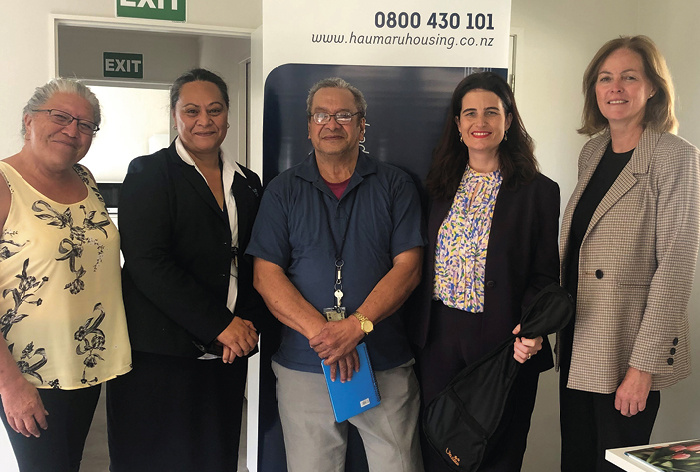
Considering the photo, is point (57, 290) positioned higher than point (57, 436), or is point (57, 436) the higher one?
point (57, 290)

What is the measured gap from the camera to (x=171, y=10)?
3225 mm

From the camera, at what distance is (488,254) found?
1.87 m

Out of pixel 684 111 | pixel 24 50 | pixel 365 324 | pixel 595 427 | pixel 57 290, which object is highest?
pixel 24 50

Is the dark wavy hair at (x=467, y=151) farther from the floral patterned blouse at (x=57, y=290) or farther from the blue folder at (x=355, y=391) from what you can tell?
the floral patterned blouse at (x=57, y=290)

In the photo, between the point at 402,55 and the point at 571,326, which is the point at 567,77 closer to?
the point at 402,55

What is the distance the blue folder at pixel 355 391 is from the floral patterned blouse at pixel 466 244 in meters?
0.34

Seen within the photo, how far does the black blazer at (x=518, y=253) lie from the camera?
186 centimetres

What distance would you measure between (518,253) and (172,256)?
113cm

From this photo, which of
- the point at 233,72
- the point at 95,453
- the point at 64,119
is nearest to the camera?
the point at 64,119

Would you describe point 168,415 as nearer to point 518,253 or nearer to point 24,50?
point 518,253

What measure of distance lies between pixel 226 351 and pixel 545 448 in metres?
2.13

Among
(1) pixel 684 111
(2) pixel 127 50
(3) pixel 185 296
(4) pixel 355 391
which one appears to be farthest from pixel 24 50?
(1) pixel 684 111

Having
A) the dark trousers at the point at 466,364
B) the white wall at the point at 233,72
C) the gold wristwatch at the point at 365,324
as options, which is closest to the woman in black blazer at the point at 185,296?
the gold wristwatch at the point at 365,324

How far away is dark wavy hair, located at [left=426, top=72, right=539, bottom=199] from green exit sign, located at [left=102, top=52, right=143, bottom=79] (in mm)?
3968
